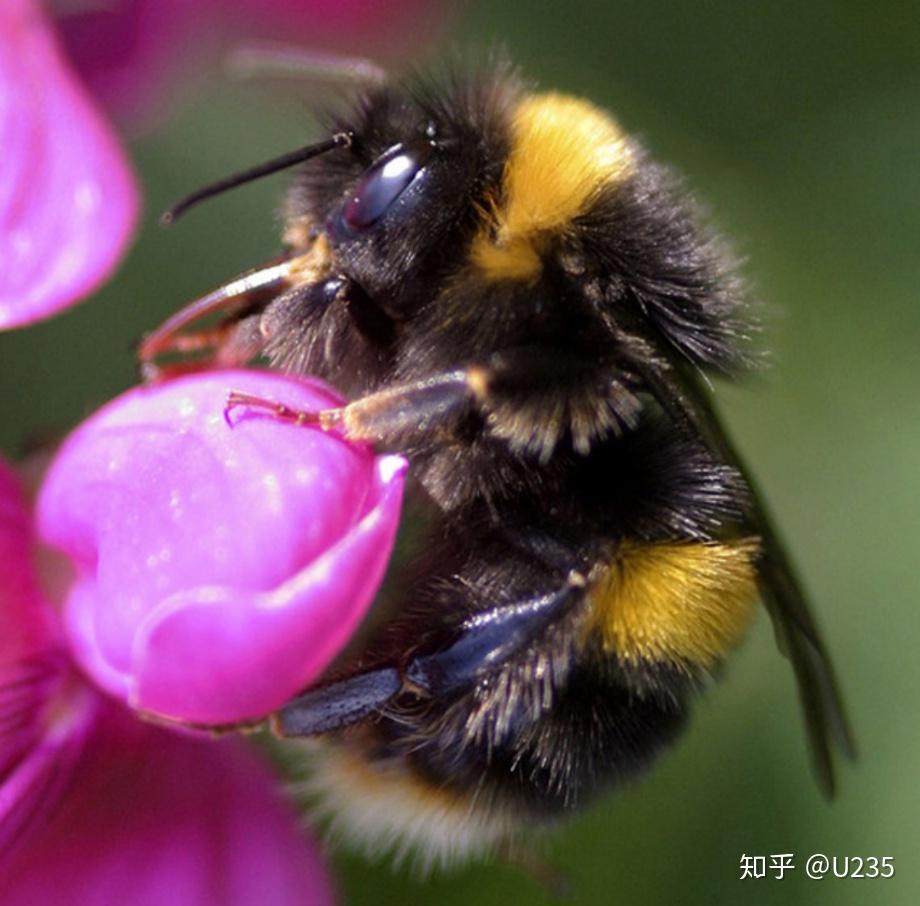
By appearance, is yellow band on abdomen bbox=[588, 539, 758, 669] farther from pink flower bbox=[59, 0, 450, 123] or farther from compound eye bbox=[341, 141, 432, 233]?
pink flower bbox=[59, 0, 450, 123]

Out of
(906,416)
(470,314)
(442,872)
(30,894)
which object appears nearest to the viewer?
(470,314)

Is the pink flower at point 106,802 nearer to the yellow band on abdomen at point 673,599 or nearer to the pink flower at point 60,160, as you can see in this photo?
the pink flower at point 60,160

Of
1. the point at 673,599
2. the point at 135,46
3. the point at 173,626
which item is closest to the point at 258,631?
the point at 173,626

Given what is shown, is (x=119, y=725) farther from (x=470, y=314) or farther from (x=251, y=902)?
(x=470, y=314)

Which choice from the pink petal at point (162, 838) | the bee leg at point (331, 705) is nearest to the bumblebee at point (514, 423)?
the bee leg at point (331, 705)

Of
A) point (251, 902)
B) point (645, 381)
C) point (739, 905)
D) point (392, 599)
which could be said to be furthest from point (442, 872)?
point (645, 381)

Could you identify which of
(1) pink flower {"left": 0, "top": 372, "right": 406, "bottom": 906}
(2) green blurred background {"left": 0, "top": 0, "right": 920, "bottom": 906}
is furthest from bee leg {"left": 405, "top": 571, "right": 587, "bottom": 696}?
(2) green blurred background {"left": 0, "top": 0, "right": 920, "bottom": 906}

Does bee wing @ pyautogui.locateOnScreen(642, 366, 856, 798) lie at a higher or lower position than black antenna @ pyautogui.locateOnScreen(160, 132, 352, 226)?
lower
